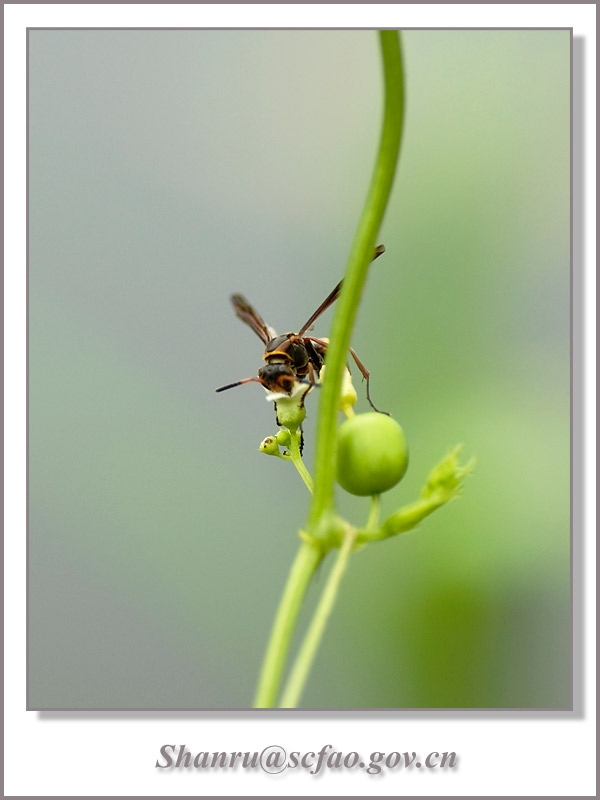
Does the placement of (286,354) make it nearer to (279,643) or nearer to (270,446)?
(270,446)

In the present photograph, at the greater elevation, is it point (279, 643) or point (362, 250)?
point (362, 250)

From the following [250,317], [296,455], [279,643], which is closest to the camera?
[279,643]

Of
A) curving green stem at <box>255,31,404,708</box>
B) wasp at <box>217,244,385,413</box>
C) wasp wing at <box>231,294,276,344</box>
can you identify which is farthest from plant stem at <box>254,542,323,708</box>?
wasp wing at <box>231,294,276,344</box>

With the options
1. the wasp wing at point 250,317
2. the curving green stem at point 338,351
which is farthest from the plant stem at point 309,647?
the wasp wing at point 250,317

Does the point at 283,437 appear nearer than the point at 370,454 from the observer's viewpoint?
No

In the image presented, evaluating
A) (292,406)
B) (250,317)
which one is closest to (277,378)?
(292,406)

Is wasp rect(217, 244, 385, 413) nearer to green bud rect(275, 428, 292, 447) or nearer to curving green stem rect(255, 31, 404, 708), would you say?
green bud rect(275, 428, 292, 447)

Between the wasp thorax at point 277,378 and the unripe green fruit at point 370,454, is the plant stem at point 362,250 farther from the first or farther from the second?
the wasp thorax at point 277,378
